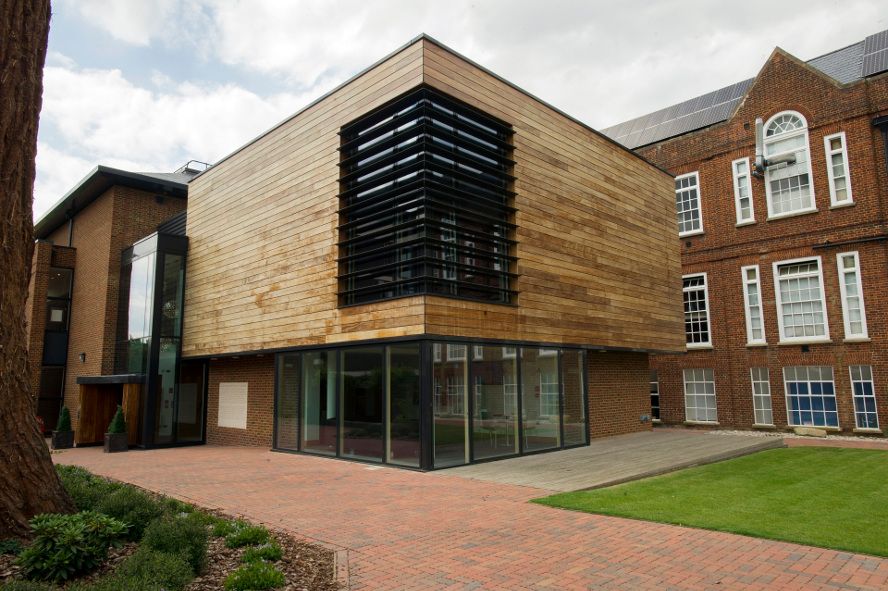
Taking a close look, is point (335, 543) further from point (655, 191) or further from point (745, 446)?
point (655, 191)

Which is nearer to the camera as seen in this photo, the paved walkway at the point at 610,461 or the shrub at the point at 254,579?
the shrub at the point at 254,579

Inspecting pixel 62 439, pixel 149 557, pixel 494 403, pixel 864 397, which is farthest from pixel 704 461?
pixel 62 439

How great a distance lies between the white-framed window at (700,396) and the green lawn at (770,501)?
9975 millimetres

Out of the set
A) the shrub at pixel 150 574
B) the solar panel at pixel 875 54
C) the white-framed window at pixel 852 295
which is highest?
the solar panel at pixel 875 54

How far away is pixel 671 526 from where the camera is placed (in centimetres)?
659

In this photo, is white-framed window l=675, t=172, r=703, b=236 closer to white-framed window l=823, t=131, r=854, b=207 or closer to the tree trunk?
white-framed window l=823, t=131, r=854, b=207

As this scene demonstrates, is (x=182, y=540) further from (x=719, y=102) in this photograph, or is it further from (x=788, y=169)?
(x=719, y=102)

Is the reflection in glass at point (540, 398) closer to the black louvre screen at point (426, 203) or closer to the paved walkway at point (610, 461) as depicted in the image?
the paved walkway at point (610, 461)

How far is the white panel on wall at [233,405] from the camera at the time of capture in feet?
54.3

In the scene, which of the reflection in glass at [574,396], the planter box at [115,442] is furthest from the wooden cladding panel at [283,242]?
the reflection in glass at [574,396]

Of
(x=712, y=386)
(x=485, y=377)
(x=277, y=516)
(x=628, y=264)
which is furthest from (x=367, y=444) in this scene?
(x=712, y=386)

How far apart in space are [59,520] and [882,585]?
21.9ft

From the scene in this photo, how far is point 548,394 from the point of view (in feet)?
43.9

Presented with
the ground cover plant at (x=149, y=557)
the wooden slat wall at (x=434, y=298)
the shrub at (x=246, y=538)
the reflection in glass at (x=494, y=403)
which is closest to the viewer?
the ground cover plant at (x=149, y=557)
